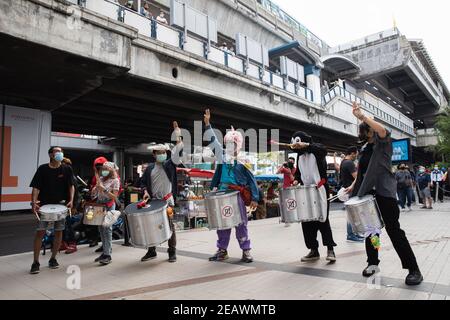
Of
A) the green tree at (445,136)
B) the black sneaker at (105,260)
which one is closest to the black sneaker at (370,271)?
the black sneaker at (105,260)

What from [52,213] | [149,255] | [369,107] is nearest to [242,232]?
[149,255]

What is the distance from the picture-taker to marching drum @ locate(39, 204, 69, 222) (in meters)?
5.12

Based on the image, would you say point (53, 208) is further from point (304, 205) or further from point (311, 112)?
point (311, 112)

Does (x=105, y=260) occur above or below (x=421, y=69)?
below

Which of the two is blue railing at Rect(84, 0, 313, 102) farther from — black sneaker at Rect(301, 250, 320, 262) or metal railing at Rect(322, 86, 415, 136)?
black sneaker at Rect(301, 250, 320, 262)

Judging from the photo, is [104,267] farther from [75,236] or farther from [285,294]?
[285,294]

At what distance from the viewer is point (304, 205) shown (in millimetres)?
4910

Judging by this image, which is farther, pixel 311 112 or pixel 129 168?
pixel 129 168

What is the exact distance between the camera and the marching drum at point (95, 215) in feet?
18.8

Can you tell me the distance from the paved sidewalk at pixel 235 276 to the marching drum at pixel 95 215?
0.70m

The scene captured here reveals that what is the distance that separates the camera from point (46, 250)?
7.21 m

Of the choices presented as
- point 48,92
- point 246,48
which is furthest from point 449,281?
point 246,48

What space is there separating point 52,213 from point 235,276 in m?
2.87
